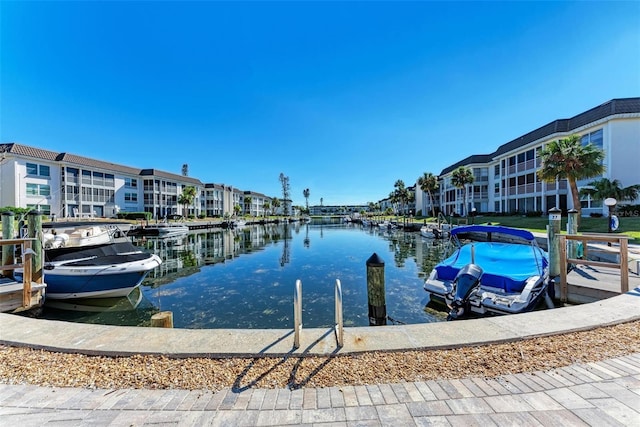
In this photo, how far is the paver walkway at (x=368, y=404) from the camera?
2648 millimetres

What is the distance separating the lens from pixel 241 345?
13.5 ft

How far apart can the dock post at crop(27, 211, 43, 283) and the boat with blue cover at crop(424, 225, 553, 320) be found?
445 inches

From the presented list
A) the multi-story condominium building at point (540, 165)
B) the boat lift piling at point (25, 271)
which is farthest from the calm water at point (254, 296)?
the multi-story condominium building at point (540, 165)

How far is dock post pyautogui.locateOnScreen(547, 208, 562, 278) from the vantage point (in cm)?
890

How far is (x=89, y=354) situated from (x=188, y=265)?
13.4 meters

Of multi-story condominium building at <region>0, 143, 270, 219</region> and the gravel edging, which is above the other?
multi-story condominium building at <region>0, 143, 270, 219</region>

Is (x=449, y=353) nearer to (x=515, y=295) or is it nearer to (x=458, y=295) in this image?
(x=458, y=295)

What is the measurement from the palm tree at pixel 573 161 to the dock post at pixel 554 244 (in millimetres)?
17465

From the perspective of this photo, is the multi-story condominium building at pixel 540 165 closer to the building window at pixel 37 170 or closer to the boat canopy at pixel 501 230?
the boat canopy at pixel 501 230

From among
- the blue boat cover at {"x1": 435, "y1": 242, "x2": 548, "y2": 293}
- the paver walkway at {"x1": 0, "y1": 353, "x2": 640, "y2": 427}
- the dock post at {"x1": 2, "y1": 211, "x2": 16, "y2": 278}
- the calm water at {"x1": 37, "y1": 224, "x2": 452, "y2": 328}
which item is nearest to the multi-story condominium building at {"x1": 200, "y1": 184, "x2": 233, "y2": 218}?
the calm water at {"x1": 37, "y1": 224, "x2": 452, "y2": 328}

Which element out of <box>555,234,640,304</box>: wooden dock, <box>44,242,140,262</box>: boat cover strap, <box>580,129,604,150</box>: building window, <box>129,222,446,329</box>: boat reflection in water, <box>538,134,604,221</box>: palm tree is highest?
<box>580,129,604,150</box>: building window

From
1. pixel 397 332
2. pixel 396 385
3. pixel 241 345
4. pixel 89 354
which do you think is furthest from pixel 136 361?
pixel 397 332

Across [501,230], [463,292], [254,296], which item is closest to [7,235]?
[254,296]

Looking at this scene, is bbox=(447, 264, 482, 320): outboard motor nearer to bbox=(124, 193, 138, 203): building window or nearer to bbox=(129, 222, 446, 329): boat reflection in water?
bbox=(129, 222, 446, 329): boat reflection in water
